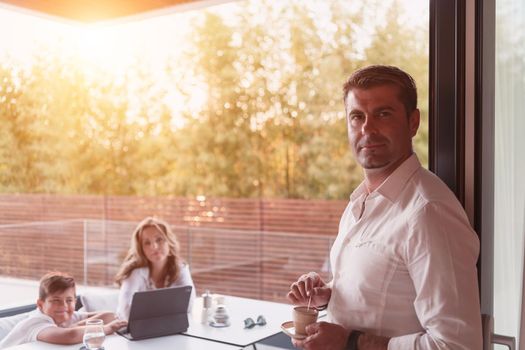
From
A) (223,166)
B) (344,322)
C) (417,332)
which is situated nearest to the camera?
(417,332)

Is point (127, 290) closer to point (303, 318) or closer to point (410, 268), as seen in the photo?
point (303, 318)

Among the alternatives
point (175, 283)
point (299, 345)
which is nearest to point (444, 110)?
point (299, 345)

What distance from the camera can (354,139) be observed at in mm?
1563

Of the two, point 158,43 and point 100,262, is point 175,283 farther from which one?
point 158,43

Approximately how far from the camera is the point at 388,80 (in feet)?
5.00

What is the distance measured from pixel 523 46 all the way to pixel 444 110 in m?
0.28

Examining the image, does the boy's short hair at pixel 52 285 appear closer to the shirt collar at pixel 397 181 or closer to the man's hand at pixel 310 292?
the man's hand at pixel 310 292

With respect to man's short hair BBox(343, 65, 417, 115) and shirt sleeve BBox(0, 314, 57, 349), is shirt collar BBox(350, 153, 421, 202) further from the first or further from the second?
shirt sleeve BBox(0, 314, 57, 349)

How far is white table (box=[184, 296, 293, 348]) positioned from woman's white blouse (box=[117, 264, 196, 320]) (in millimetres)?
176

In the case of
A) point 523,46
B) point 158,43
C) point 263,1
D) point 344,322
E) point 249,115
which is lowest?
point 344,322

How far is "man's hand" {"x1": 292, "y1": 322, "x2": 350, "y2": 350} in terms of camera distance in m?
1.41

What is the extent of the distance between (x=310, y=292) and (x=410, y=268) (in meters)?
0.44

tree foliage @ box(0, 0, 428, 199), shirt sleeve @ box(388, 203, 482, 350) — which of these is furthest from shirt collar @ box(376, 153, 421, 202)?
tree foliage @ box(0, 0, 428, 199)

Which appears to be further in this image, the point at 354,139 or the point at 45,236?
the point at 45,236
